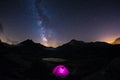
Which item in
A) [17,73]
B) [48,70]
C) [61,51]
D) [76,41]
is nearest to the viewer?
[17,73]

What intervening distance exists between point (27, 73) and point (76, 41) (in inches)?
837

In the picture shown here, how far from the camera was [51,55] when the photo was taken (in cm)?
3425

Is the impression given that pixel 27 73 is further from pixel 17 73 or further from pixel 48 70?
pixel 48 70

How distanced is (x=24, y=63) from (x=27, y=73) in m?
2.60

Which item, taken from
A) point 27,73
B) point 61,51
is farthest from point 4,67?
point 61,51

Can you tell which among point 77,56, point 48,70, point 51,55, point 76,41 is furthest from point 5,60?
point 76,41

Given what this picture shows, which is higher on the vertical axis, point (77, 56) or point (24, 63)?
point (77, 56)

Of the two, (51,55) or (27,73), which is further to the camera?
(51,55)

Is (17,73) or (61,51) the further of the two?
(61,51)

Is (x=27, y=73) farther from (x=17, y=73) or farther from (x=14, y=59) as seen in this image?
(x=14, y=59)

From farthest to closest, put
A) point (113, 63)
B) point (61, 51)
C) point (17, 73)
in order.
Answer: point (61, 51) → point (17, 73) → point (113, 63)

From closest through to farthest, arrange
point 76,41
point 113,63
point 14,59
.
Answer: point 113,63 → point 14,59 → point 76,41

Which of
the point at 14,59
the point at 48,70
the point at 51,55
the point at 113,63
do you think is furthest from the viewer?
the point at 51,55

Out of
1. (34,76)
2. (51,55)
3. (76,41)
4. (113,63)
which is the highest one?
(76,41)
